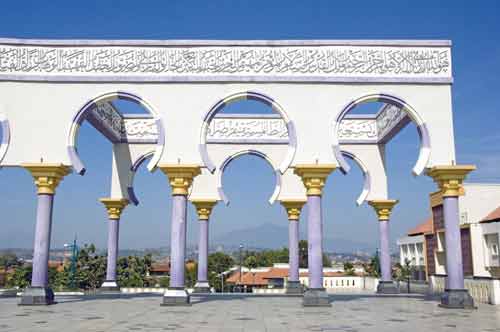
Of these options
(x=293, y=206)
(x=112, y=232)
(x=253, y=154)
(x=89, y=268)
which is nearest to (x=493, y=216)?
(x=293, y=206)

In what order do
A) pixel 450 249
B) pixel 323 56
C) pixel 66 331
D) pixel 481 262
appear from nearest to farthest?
pixel 66 331 < pixel 450 249 < pixel 323 56 < pixel 481 262

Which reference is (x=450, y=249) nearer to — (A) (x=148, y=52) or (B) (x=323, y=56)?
(B) (x=323, y=56)

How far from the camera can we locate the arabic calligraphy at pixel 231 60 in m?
13.3

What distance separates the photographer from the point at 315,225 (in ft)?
41.4

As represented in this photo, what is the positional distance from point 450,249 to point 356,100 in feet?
14.9

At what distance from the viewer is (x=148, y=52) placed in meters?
13.5

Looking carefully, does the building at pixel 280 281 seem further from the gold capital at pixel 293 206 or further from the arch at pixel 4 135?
the arch at pixel 4 135

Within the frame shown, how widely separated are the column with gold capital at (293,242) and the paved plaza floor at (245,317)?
446cm

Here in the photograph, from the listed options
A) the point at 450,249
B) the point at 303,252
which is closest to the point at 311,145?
the point at 450,249

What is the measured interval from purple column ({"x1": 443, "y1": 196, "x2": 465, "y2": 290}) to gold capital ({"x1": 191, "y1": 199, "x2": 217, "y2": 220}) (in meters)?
8.87

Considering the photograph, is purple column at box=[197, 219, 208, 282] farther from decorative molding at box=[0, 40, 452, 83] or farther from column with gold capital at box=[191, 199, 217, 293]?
decorative molding at box=[0, 40, 452, 83]

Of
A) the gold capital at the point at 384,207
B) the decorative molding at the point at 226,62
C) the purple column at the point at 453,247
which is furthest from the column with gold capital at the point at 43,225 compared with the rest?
the gold capital at the point at 384,207

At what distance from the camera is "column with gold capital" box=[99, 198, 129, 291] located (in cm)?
1753

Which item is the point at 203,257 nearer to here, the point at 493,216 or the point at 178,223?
the point at 178,223
